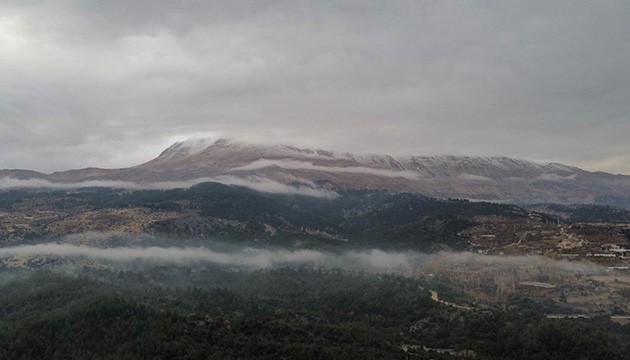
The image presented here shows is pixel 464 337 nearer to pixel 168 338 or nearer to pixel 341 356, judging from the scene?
pixel 341 356

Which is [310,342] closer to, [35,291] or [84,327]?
[84,327]

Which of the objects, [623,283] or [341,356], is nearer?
[341,356]

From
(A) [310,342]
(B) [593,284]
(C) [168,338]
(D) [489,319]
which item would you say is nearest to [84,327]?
(C) [168,338]

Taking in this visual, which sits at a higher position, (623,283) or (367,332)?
(623,283)

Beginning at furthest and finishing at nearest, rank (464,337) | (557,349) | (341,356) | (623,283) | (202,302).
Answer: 1. (202,302)
2. (623,283)
3. (464,337)
4. (557,349)
5. (341,356)

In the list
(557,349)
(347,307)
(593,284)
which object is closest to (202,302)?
(347,307)

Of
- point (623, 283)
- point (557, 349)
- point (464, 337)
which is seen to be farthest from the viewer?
point (623, 283)

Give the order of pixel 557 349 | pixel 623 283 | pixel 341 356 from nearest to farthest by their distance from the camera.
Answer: pixel 341 356, pixel 557 349, pixel 623 283

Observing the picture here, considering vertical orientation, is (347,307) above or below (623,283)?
below

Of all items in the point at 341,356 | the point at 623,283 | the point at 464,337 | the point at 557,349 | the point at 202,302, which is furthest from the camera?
the point at 202,302
